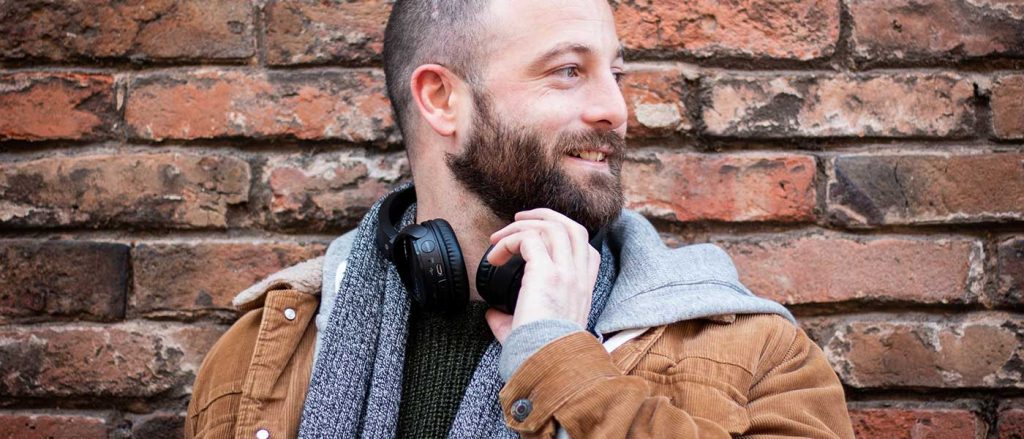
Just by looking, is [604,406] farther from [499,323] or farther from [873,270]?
[873,270]

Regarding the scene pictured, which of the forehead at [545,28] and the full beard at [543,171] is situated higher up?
the forehead at [545,28]

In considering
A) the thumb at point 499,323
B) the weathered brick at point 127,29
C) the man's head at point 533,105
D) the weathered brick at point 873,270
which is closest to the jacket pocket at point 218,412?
the thumb at point 499,323

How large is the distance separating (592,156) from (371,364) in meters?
0.60

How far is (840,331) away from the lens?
6.04 feet

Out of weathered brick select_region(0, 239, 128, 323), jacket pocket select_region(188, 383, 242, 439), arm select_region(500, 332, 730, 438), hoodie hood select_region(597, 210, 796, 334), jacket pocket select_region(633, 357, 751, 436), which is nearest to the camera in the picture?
arm select_region(500, 332, 730, 438)

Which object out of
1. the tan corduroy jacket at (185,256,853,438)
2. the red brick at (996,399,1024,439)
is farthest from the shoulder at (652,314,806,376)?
the red brick at (996,399,1024,439)

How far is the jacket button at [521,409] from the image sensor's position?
4.50 feet

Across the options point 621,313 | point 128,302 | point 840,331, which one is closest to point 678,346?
point 621,313

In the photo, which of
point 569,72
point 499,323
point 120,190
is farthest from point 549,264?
point 120,190

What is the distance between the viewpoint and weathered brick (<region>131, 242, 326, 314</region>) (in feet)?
6.19

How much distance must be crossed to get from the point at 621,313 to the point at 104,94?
1.21 m

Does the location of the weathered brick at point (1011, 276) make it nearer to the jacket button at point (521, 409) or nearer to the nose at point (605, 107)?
the nose at point (605, 107)

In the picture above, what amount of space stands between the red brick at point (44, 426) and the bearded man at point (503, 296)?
1.19 feet

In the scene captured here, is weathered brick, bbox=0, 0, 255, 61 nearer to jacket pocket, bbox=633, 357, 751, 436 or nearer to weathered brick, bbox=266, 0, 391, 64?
weathered brick, bbox=266, 0, 391, 64
